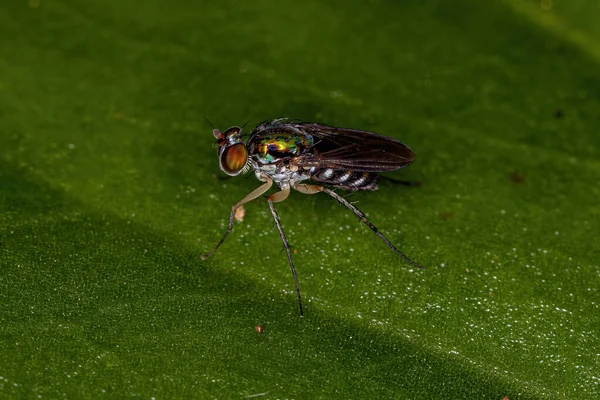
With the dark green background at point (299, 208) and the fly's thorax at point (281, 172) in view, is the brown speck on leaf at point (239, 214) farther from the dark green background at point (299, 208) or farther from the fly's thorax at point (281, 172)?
the fly's thorax at point (281, 172)

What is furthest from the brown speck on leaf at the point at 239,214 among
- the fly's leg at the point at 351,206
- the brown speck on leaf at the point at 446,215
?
the brown speck on leaf at the point at 446,215

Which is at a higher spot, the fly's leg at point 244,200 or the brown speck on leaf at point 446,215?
the brown speck on leaf at point 446,215

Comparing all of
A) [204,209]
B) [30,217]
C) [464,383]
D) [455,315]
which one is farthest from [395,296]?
[30,217]

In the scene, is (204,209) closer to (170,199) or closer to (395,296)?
(170,199)

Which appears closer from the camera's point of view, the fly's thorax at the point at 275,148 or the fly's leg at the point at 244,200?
the fly's leg at the point at 244,200

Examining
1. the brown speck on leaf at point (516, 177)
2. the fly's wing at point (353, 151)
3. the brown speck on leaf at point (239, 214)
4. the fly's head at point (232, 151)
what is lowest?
the brown speck on leaf at point (239, 214)

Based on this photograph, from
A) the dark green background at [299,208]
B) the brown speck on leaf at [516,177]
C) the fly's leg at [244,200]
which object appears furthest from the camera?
the brown speck on leaf at [516,177]

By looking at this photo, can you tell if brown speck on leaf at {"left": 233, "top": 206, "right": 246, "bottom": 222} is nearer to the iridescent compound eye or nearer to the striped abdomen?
the iridescent compound eye

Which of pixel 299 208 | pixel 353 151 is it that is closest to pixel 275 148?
pixel 299 208
